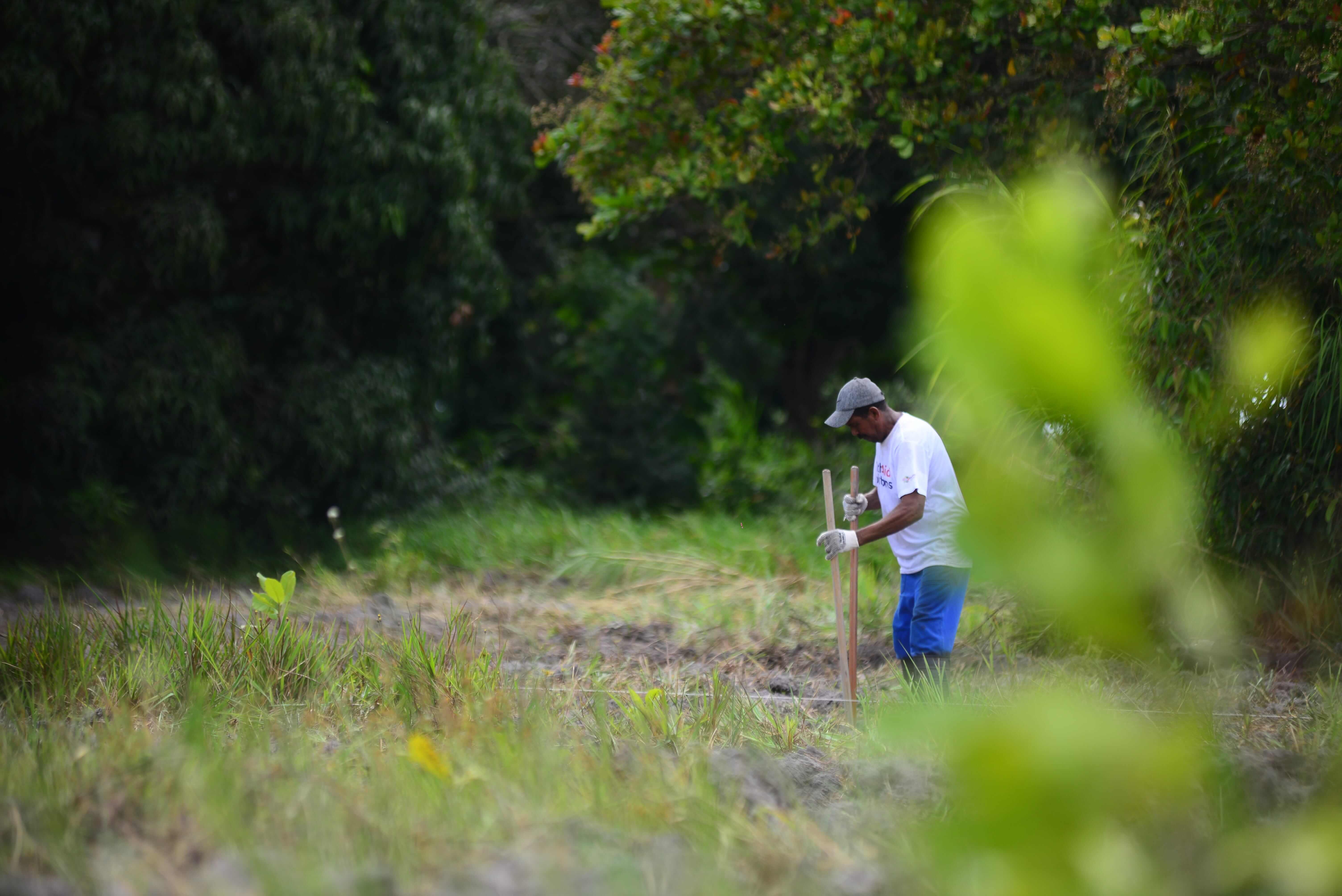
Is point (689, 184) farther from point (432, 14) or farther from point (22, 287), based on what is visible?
point (22, 287)

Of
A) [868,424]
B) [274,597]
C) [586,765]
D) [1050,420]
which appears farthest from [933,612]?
[1050,420]

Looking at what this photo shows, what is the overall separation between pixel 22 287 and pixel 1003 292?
10.5 meters

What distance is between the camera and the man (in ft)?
14.6

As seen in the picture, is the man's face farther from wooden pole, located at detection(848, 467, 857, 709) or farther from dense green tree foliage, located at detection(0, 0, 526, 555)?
dense green tree foliage, located at detection(0, 0, 526, 555)

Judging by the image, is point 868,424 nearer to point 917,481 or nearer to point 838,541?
point 917,481

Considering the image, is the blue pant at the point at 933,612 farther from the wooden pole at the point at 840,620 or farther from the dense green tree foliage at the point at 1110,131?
the dense green tree foliage at the point at 1110,131

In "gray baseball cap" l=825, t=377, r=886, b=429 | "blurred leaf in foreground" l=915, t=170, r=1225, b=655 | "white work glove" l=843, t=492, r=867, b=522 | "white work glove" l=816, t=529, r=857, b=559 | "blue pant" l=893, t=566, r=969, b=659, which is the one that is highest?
"blurred leaf in foreground" l=915, t=170, r=1225, b=655

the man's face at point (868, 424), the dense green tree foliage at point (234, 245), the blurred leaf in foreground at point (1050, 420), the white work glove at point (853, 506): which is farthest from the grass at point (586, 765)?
the dense green tree foliage at point (234, 245)

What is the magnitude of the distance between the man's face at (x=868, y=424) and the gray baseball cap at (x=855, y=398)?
0.09ft

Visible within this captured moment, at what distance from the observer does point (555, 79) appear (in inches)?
542

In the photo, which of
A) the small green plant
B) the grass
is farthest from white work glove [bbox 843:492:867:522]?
the small green plant

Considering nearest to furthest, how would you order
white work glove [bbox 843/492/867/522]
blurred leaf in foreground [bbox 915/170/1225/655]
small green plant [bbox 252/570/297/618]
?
blurred leaf in foreground [bbox 915/170/1225/655] → small green plant [bbox 252/570/297/618] → white work glove [bbox 843/492/867/522]

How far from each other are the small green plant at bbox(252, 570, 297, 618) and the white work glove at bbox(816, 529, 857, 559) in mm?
2128

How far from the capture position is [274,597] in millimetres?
4277
